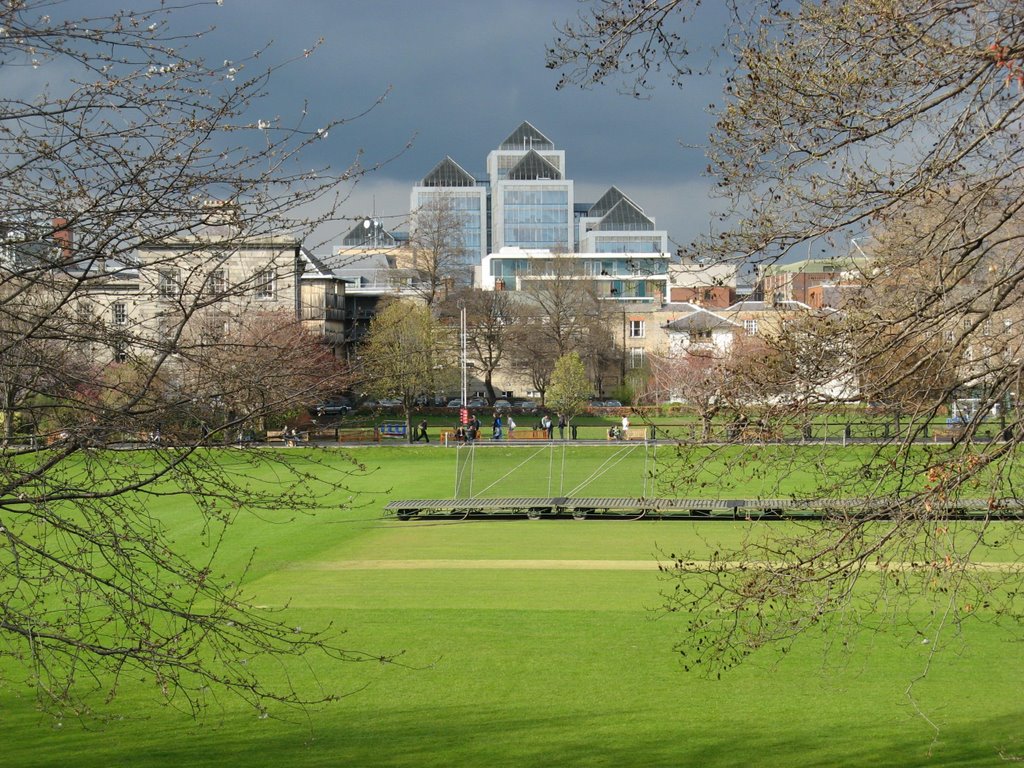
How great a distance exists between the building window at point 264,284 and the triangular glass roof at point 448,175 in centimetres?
14197

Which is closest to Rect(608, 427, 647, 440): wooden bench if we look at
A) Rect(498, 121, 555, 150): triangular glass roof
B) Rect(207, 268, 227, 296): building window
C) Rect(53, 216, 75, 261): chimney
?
Rect(207, 268, 227, 296): building window

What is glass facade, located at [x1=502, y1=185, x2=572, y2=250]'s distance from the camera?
135m

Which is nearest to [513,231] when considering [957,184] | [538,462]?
[538,462]

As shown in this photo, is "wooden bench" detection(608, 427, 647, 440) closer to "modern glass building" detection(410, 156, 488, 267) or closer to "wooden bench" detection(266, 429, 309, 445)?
"wooden bench" detection(266, 429, 309, 445)

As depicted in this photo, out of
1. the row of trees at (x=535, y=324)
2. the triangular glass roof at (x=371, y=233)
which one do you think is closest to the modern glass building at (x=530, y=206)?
the row of trees at (x=535, y=324)

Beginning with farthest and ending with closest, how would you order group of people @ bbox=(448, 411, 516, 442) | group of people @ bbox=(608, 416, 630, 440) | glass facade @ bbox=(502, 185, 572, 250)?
glass facade @ bbox=(502, 185, 572, 250) < group of people @ bbox=(608, 416, 630, 440) < group of people @ bbox=(448, 411, 516, 442)

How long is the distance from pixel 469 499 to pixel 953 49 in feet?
88.7

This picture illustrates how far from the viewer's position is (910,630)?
16406 millimetres

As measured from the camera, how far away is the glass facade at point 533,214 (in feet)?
443

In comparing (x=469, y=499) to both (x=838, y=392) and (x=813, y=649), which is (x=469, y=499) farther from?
(x=838, y=392)

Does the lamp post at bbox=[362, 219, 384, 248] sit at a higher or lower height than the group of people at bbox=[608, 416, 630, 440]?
higher

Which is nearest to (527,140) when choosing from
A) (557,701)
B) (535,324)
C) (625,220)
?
(625,220)

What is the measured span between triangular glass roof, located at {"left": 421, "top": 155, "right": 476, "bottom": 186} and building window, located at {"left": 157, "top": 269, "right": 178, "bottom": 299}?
141978mm

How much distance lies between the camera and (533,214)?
13612 cm
